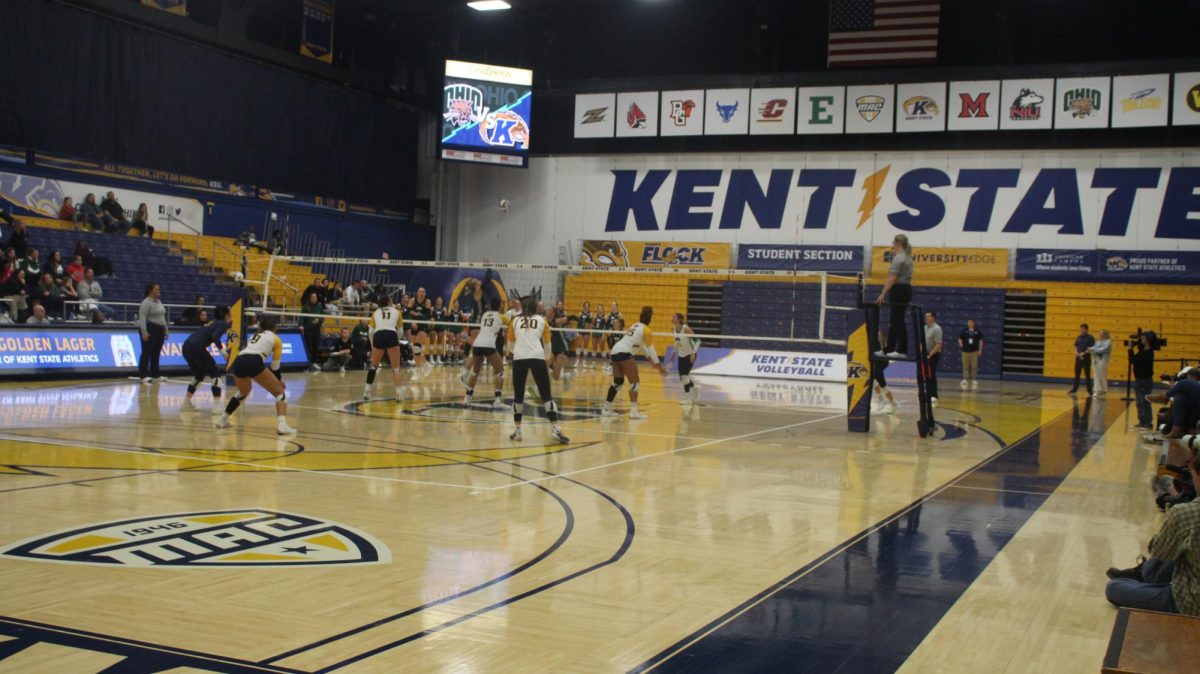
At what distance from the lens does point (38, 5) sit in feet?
81.7

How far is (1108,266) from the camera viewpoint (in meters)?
29.9

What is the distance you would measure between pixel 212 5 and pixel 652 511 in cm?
2664

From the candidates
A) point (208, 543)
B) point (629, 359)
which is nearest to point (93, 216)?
point (629, 359)

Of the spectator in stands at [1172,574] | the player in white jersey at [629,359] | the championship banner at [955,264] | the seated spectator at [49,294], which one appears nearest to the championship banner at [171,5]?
the seated spectator at [49,294]

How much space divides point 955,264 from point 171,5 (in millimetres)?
23650

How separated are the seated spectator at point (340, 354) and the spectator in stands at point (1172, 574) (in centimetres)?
2048

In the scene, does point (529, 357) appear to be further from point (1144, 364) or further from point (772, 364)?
point (772, 364)

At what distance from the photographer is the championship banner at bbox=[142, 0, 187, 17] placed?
27656 mm

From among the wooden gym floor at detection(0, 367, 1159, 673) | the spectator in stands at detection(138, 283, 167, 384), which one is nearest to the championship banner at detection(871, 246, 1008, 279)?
the wooden gym floor at detection(0, 367, 1159, 673)

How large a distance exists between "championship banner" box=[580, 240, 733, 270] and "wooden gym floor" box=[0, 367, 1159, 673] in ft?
68.1

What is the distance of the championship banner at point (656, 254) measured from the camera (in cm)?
3391

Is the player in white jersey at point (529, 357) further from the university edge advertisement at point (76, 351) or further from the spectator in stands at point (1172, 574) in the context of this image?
the university edge advertisement at point (76, 351)

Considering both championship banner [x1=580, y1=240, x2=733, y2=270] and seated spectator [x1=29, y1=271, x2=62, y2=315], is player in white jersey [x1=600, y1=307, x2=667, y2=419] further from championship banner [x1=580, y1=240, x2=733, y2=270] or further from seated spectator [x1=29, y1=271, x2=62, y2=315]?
championship banner [x1=580, y1=240, x2=733, y2=270]

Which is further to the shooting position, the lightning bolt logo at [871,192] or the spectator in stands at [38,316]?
the lightning bolt logo at [871,192]
